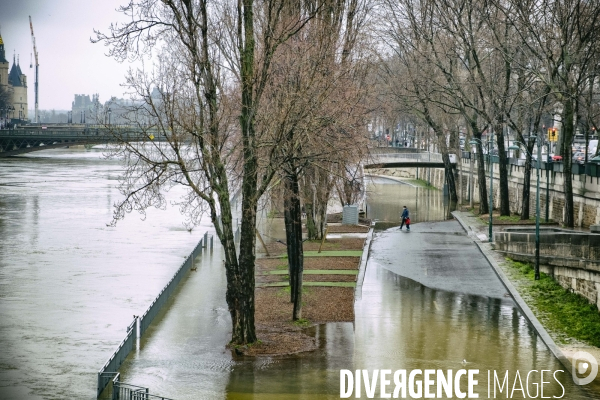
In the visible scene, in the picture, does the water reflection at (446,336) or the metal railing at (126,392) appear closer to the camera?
the metal railing at (126,392)

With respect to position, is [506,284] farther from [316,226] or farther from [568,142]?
[316,226]

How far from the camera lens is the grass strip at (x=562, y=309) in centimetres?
2706

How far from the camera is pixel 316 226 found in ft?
159

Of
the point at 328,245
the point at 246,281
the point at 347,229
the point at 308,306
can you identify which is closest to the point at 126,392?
the point at 246,281

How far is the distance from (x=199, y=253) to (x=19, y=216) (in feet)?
79.5

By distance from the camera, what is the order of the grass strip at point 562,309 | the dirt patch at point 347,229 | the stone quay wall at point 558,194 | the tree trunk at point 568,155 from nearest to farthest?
the grass strip at point 562,309
the tree trunk at point 568,155
the stone quay wall at point 558,194
the dirt patch at point 347,229

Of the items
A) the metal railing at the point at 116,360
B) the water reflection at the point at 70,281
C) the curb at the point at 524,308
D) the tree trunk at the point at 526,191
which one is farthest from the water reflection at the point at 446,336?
the tree trunk at the point at 526,191

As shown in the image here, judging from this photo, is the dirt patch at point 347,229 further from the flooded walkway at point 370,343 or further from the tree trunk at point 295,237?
the tree trunk at point 295,237

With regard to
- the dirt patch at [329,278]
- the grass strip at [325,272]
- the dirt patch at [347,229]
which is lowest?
the dirt patch at [329,278]

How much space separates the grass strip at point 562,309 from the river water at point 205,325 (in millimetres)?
1007

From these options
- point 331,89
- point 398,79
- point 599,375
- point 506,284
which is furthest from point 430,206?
point 599,375

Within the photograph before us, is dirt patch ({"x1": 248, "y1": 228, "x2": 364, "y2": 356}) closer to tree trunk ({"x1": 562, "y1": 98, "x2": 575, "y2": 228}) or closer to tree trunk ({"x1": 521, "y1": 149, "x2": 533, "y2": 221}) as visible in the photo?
tree trunk ({"x1": 562, "y1": 98, "x2": 575, "y2": 228})

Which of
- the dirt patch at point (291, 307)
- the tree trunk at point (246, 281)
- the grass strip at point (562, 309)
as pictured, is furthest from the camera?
the grass strip at point (562, 309)

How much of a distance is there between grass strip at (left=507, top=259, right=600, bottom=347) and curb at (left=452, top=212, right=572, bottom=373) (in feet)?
1.12
